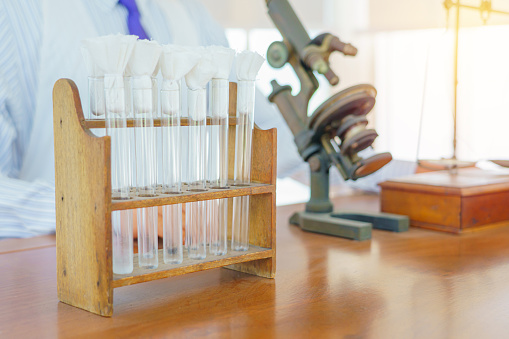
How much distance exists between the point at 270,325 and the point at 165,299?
192 mm

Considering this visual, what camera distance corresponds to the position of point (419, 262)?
1168 millimetres

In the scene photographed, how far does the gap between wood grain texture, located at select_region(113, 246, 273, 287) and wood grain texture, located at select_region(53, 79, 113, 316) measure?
0.04 m

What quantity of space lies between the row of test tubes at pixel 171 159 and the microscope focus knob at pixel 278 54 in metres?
0.44

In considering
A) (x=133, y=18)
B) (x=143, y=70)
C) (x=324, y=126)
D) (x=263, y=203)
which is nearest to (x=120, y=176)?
(x=143, y=70)

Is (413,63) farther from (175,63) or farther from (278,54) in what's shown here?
(175,63)

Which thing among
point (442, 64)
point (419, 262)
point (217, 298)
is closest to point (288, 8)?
point (419, 262)

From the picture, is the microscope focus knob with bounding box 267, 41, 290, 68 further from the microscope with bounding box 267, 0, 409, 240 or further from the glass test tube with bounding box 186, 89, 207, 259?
the glass test tube with bounding box 186, 89, 207, 259

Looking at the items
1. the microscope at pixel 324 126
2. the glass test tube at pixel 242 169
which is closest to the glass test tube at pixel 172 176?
the glass test tube at pixel 242 169

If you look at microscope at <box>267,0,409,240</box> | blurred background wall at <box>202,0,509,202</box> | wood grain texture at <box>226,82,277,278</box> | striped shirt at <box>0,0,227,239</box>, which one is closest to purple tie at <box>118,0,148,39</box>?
striped shirt at <box>0,0,227,239</box>

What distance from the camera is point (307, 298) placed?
939 mm

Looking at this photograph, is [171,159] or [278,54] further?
[278,54]

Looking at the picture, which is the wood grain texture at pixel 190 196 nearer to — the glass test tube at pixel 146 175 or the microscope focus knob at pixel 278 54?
the glass test tube at pixel 146 175

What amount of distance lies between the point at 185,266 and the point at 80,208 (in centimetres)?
17

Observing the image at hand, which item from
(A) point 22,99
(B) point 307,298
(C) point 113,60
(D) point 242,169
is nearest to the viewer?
(C) point 113,60
